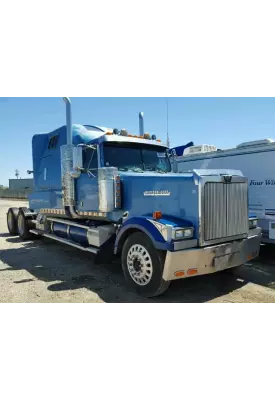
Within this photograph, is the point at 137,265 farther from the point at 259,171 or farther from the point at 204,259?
the point at 259,171

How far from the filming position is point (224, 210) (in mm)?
4914

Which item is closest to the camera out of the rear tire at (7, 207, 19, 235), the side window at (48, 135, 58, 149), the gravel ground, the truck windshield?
the gravel ground

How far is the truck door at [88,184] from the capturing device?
630cm

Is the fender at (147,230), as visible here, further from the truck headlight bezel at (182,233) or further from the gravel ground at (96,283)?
the gravel ground at (96,283)

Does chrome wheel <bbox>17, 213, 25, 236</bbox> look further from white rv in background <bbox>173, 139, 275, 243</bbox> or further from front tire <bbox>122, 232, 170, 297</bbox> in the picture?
front tire <bbox>122, 232, 170, 297</bbox>

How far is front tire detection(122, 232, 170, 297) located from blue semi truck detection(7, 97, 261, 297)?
15 millimetres

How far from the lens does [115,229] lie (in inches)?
239

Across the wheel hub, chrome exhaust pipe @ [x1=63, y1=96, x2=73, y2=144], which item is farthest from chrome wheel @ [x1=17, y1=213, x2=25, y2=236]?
the wheel hub

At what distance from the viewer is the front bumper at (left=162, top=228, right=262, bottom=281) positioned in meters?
4.36

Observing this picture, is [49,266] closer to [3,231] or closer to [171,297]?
[171,297]

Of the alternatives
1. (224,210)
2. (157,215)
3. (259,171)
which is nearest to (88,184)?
(157,215)

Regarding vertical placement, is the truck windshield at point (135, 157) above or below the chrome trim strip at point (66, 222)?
above

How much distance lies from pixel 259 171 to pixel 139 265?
4056mm

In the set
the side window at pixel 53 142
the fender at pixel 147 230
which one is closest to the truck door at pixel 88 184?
the fender at pixel 147 230
